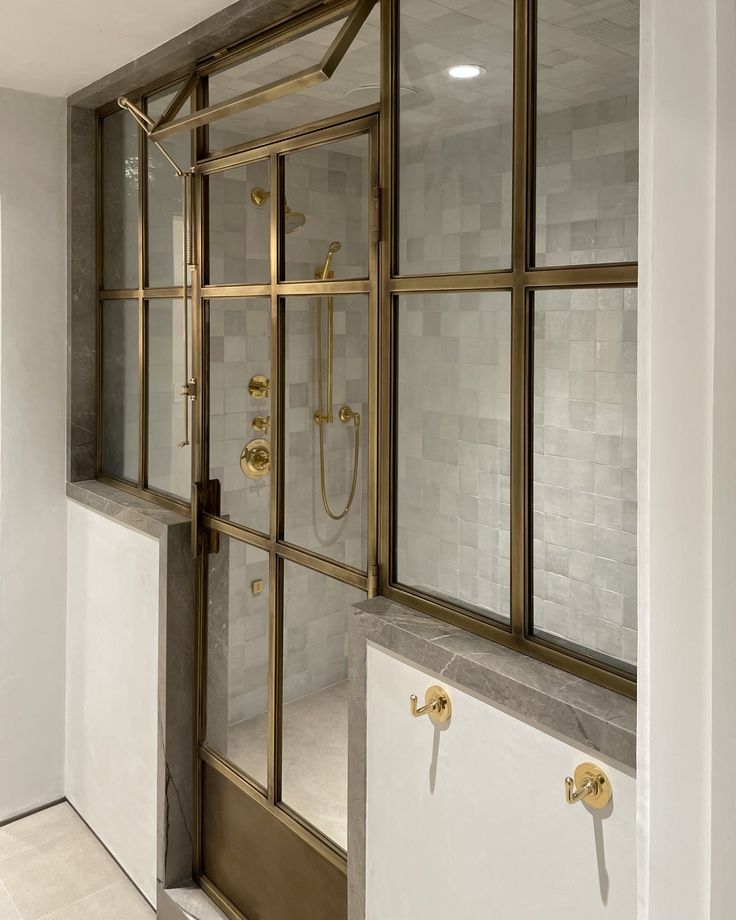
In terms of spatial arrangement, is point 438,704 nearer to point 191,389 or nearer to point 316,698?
point 316,698

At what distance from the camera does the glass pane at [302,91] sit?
1510 millimetres

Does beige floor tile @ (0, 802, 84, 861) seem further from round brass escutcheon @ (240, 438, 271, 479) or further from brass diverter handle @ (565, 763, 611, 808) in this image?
brass diverter handle @ (565, 763, 611, 808)

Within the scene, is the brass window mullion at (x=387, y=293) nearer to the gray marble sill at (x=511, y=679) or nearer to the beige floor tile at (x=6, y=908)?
the gray marble sill at (x=511, y=679)

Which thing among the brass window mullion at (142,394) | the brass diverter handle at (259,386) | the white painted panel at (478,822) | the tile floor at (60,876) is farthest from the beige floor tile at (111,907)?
the brass diverter handle at (259,386)

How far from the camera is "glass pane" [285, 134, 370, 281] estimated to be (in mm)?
1541

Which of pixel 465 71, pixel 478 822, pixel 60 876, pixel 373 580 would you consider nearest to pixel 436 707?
pixel 478 822

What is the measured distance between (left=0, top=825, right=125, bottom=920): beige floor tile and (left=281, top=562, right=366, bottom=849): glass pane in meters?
0.97

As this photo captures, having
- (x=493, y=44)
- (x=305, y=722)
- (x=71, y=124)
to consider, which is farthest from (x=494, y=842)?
(x=71, y=124)

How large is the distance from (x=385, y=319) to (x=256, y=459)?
57cm

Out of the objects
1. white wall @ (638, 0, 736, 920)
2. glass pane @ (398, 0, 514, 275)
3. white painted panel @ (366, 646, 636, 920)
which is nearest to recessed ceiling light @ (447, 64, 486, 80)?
glass pane @ (398, 0, 514, 275)

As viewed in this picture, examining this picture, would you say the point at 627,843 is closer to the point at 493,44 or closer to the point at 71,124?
the point at 493,44

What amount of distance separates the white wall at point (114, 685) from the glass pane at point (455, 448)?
97 cm

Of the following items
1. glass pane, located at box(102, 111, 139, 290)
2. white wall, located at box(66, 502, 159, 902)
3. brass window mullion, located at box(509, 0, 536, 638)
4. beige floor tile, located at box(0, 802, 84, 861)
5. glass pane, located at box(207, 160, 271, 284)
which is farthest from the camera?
beige floor tile, located at box(0, 802, 84, 861)

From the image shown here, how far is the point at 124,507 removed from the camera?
2256mm
